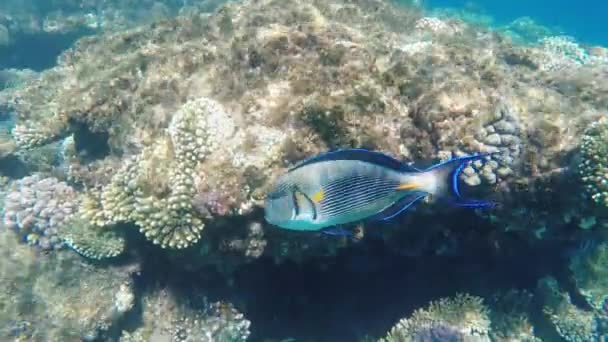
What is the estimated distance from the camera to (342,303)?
5668 millimetres

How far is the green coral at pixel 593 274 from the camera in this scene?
5766 millimetres

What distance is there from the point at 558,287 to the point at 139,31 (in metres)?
7.57

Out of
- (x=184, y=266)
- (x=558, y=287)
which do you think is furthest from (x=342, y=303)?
(x=558, y=287)

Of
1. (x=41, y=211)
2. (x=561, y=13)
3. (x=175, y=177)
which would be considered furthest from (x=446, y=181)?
(x=561, y=13)

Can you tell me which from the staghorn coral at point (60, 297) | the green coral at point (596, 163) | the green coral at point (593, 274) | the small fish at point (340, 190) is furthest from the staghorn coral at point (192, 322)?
the green coral at point (593, 274)

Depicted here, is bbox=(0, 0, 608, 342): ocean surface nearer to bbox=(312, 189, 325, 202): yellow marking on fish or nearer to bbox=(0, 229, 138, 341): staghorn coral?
bbox=(0, 229, 138, 341): staghorn coral

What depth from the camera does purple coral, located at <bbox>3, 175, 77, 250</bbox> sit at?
5695 mm

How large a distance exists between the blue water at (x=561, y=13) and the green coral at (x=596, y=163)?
3822cm

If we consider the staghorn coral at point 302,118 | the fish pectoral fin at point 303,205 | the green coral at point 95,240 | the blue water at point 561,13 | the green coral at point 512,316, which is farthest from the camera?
the blue water at point 561,13

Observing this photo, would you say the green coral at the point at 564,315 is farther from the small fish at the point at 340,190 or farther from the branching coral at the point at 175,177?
the branching coral at the point at 175,177

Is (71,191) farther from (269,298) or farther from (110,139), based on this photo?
(269,298)

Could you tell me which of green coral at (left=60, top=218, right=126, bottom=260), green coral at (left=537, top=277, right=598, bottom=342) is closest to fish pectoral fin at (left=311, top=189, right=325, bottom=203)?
green coral at (left=60, top=218, right=126, bottom=260)

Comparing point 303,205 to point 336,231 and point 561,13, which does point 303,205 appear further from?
point 561,13

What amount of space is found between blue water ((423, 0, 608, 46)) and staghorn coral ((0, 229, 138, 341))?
130 ft
